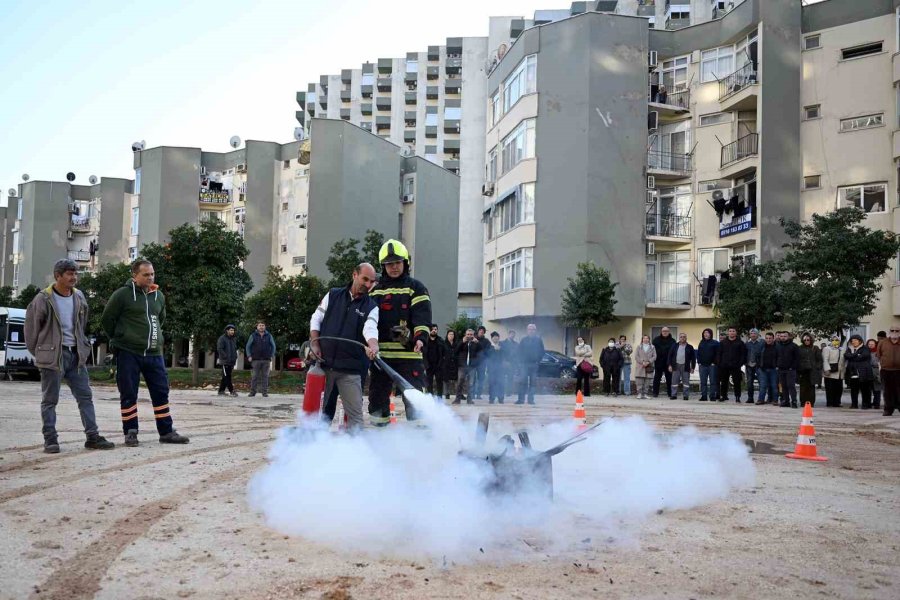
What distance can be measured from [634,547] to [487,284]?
42885mm

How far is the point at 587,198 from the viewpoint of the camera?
131ft

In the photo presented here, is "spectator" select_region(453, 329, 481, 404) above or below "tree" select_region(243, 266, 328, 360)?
below

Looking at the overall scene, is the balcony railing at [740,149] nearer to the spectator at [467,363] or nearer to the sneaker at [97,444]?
the spectator at [467,363]

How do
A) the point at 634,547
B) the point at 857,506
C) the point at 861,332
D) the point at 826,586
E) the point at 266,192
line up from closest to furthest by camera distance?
the point at 826,586 → the point at 634,547 → the point at 857,506 → the point at 861,332 → the point at 266,192

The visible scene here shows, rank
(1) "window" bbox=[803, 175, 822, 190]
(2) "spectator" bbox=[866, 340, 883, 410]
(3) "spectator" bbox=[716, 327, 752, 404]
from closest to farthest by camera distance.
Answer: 1. (2) "spectator" bbox=[866, 340, 883, 410]
2. (3) "spectator" bbox=[716, 327, 752, 404]
3. (1) "window" bbox=[803, 175, 822, 190]

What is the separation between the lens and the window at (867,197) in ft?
116

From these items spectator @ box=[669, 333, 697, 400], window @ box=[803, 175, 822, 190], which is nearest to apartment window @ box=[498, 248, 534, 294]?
window @ box=[803, 175, 822, 190]

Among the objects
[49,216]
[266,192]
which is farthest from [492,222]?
[49,216]

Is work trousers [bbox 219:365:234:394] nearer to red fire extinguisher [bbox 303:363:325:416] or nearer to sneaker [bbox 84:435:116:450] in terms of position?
sneaker [bbox 84:435:116:450]

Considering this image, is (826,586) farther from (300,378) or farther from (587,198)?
(587,198)

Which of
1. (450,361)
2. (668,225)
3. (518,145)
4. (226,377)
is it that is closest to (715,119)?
(668,225)

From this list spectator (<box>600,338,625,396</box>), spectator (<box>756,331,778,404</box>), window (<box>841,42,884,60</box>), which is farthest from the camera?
window (<box>841,42,884,60</box>)

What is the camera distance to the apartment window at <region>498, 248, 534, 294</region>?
41469mm

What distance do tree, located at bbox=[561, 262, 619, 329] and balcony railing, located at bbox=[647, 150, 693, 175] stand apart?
8765 millimetres
